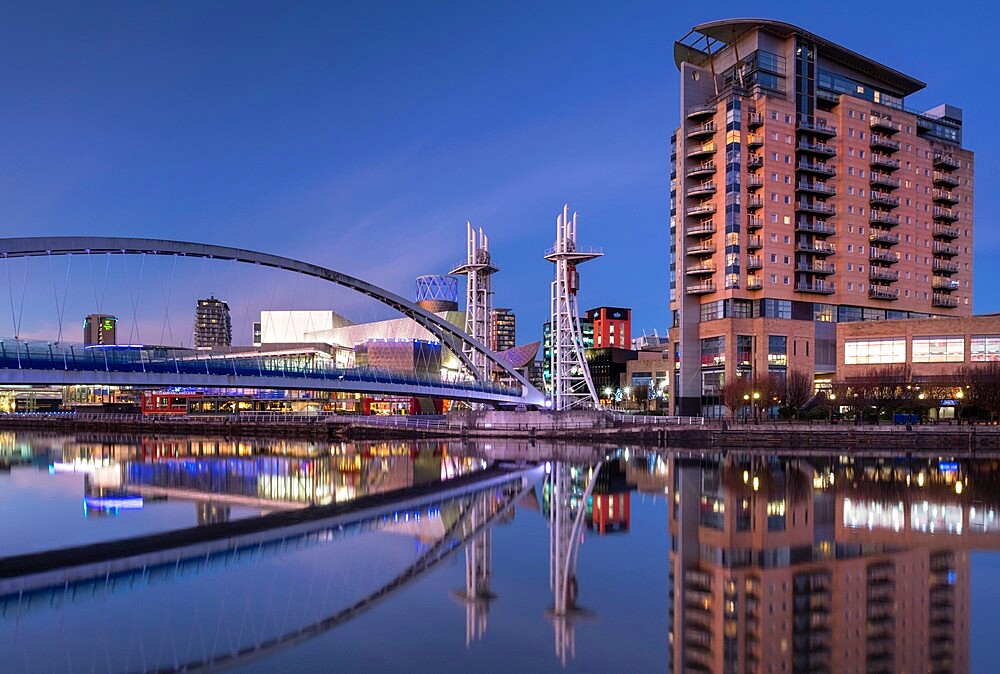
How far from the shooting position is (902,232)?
83938 mm

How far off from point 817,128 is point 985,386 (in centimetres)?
3004

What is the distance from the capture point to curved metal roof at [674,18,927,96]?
257 ft

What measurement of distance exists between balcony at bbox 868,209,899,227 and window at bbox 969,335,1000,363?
15.4 meters

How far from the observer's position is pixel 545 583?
18531mm

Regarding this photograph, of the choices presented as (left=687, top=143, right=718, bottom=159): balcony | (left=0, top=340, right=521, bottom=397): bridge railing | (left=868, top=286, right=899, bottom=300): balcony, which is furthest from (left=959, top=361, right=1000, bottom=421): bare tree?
(left=0, top=340, right=521, bottom=397): bridge railing

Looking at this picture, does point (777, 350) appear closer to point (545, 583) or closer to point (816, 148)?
point (816, 148)

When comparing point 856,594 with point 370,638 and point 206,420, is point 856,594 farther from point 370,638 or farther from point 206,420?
point 206,420

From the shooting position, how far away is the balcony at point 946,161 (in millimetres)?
86125

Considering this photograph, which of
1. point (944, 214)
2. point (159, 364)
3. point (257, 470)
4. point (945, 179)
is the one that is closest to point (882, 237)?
point (944, 214)

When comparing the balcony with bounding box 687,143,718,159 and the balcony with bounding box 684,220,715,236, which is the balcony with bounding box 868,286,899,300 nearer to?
the balcony with bounding box 684,220,715,236

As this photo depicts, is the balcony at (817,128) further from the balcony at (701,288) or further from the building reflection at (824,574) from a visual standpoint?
the building reflection at (824,574)

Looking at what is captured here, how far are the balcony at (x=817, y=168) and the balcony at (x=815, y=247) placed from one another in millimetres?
6887

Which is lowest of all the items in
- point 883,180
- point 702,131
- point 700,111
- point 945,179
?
point 883,180

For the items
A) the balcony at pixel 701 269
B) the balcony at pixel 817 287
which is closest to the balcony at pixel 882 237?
the balcony at pixel 817 287
